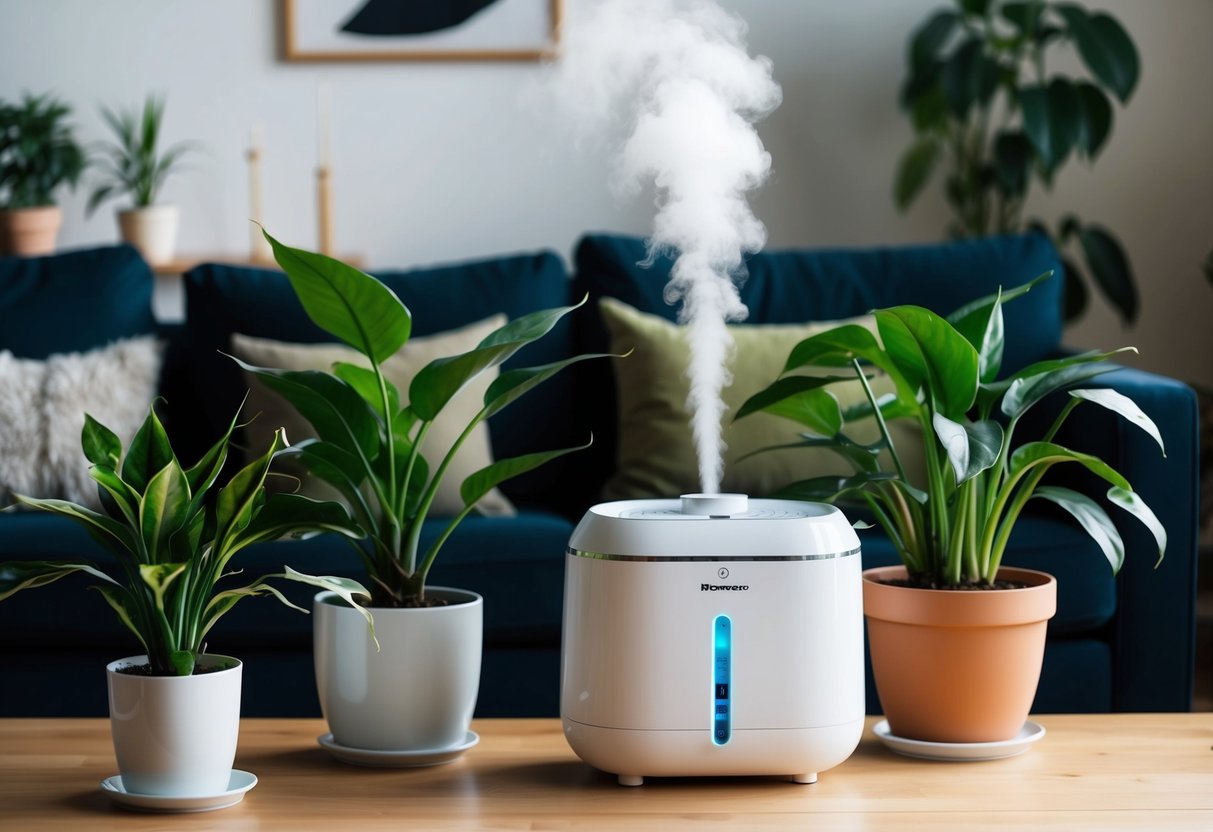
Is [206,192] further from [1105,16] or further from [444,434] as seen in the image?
[1105,16]

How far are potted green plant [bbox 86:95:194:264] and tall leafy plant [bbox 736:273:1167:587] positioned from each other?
89.7 inches

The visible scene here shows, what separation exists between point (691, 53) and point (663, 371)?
3.49 ft

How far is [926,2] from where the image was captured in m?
→ 3.37

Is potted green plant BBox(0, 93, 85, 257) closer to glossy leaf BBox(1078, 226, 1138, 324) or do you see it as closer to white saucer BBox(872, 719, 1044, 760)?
glossy leaf BBox(1078, 226, 1138, 324)

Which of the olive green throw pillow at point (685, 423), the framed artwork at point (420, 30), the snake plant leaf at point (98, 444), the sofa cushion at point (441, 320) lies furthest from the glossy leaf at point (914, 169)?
the snake plant leaf at point (98, 444)

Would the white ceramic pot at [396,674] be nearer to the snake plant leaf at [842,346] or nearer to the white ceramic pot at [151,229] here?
the snake plant leaf at [842,346]

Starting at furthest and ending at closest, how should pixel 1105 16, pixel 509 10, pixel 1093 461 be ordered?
pixel 509 10
pixel 1105 16
pixel 1093 461

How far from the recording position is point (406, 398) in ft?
7.05

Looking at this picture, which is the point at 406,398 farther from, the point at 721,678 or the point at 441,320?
the point at 721,678

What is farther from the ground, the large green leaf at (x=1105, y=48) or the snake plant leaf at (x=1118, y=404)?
the large green leaf at (x=1105, y=48)

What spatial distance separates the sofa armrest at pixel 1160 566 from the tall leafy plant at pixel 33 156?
2298mm

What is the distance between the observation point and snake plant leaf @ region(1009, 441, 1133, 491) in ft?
3.54

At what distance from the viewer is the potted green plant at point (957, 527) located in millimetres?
1103

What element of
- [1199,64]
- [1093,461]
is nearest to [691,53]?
[1093,461]
